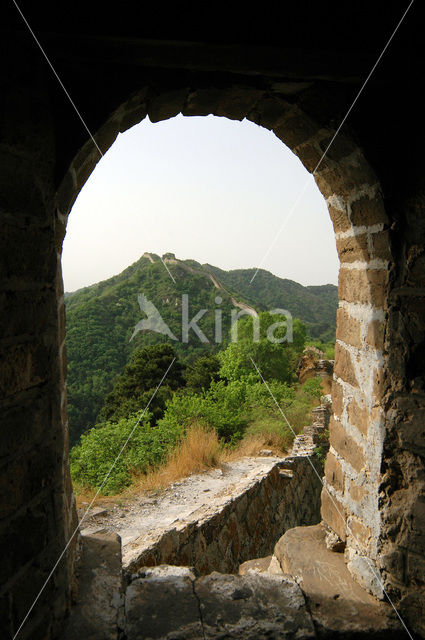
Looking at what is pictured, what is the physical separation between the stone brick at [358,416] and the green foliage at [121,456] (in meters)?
3.90

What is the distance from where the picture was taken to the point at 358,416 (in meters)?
1.69

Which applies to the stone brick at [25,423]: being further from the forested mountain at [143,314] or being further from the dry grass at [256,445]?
the forested mountain at [143,314]

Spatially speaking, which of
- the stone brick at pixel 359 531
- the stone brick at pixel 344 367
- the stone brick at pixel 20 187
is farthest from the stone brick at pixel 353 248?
the stone brick at pixel 20 187

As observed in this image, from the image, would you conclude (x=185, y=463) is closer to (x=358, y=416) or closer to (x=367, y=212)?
(x=358, y=416)

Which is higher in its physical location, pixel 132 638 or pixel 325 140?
pixel 325 140

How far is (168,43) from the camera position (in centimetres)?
119

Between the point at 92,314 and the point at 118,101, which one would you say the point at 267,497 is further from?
the point at 92,314

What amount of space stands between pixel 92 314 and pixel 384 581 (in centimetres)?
1661

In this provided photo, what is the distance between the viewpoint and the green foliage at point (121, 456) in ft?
17.8

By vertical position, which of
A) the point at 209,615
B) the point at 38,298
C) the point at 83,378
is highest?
the point at 38,298

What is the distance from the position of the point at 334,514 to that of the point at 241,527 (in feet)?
8.35

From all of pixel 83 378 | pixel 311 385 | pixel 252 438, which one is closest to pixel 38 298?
pixel 252 438

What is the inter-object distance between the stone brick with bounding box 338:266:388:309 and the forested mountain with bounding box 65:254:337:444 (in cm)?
1440

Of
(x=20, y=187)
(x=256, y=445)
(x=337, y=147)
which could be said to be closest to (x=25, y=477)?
(x=20, y=187)
